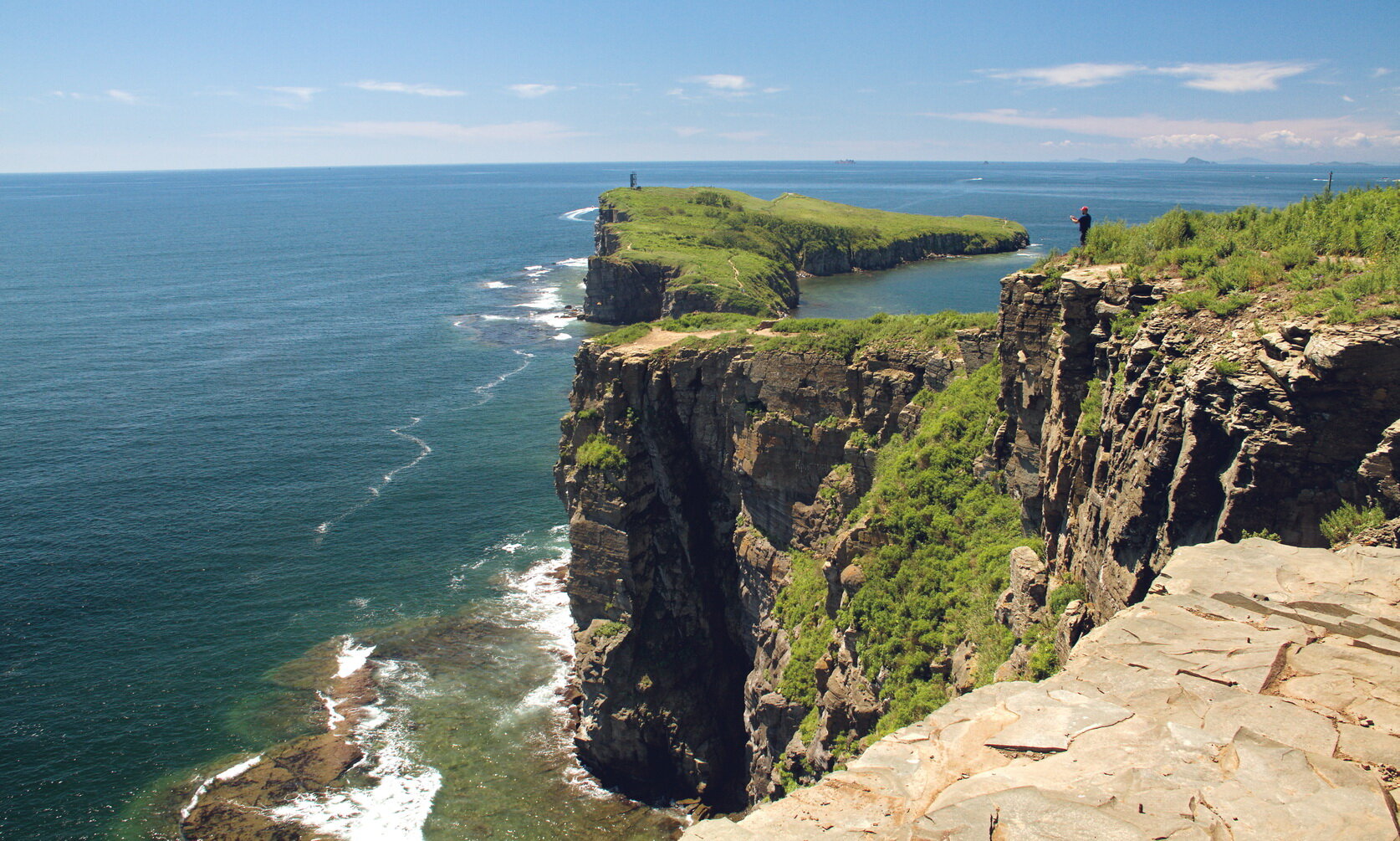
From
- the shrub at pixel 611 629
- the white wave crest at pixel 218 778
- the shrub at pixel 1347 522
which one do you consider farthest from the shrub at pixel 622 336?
the shrub at pixel 1347 522

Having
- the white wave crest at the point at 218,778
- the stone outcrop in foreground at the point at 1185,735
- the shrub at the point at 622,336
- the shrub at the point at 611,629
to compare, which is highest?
the shrub at the point at 622,336

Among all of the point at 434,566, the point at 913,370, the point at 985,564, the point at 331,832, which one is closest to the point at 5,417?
the point at 434,566

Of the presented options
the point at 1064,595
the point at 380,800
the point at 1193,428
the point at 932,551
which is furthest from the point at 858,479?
the point at 380,800

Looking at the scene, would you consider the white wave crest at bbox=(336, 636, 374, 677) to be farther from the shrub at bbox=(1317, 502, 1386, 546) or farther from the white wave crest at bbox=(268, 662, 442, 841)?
the shrub at bbox=(1317, 502, 1386, 546)

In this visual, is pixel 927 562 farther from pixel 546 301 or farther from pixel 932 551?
pixel 546 301

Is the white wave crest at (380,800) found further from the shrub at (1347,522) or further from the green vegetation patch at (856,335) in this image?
the shrub at (1347,522)

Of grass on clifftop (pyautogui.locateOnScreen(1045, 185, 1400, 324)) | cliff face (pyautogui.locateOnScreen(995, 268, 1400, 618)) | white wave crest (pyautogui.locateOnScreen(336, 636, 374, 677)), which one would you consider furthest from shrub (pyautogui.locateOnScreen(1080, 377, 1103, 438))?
white wave crest (pyautogui.locateOnScreen(336, 636, 374, 677))
